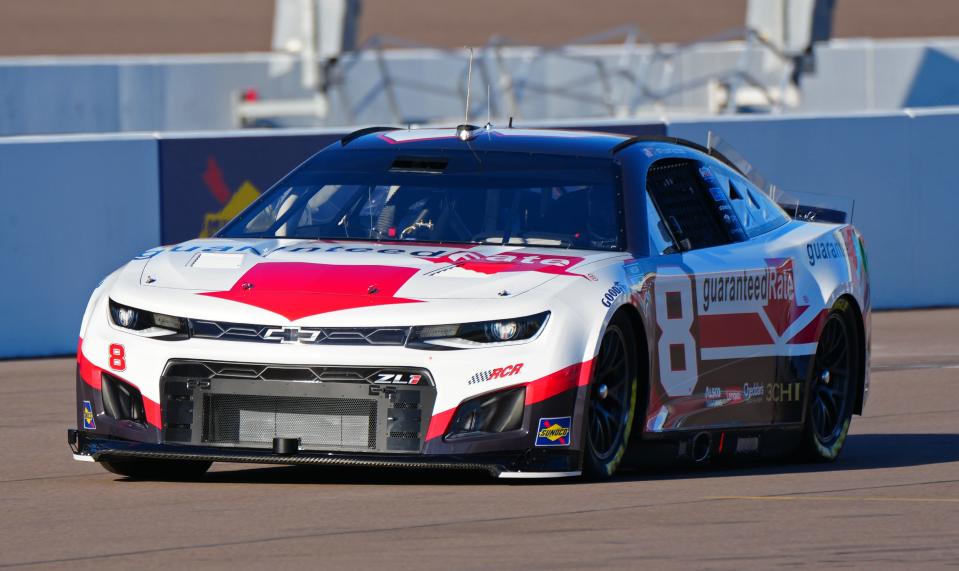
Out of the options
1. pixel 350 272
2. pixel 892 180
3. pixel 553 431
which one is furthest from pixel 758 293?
Result: pixel 892 180

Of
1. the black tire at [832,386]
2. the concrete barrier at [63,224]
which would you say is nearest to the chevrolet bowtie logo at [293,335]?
the black tire at [832,386]

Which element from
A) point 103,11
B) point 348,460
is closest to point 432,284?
point 348,460

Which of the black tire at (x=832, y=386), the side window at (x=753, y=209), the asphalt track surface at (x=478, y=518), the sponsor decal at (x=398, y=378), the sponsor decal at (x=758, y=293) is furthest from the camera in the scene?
the black tire at (x=832, y=386)

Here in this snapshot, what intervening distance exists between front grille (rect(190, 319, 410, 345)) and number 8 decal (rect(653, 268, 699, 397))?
1.24 m

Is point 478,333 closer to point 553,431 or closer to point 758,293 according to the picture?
point 553,431

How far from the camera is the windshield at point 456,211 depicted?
817cm

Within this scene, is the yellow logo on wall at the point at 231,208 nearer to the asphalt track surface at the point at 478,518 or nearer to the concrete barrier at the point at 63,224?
the concrete barrier at the point at 63,224

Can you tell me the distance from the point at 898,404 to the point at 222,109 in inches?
658

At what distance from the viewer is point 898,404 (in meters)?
11.8

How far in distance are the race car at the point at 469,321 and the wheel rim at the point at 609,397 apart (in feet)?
0.04

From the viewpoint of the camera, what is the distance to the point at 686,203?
344 inches

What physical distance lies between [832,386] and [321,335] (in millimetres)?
3121

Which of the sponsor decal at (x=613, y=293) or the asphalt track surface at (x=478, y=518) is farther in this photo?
the sponsor decal at (x=613, y=293)

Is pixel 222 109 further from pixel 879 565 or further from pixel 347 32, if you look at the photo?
pixel 879 565
